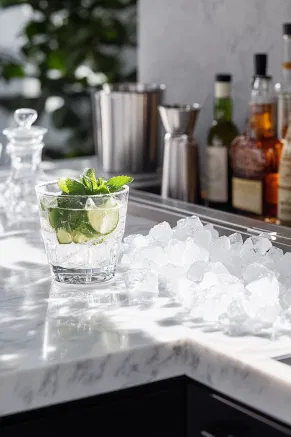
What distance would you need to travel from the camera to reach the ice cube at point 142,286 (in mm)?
1229

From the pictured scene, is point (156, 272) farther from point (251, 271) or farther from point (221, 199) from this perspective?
point (221, 199)

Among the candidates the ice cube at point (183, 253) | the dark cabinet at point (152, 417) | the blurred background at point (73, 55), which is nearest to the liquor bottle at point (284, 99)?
the ice cube at point (183, 253)

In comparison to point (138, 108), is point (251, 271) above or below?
below

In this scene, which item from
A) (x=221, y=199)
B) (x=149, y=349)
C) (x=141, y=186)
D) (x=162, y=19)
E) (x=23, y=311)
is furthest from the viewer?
(x=162, y=19)

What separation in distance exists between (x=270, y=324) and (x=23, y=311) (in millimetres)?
306

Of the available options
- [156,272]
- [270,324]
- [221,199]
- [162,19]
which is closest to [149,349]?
[270,324]

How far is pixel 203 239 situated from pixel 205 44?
40.9 inches

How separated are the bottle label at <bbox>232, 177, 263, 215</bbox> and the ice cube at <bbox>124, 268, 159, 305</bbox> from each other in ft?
2.23

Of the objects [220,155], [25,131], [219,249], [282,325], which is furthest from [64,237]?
[220,155]

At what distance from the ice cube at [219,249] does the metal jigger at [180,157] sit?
707 mm

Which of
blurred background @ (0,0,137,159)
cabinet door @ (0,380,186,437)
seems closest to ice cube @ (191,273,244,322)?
cabinet door @ (0,380,186,437)

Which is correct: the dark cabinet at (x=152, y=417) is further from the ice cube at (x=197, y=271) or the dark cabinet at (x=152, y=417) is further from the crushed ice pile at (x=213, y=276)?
the ice cube at (x=197, y=271)

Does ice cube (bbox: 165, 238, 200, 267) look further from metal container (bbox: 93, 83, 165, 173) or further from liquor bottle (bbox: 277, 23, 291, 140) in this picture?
metal container (bbox: 93, 83, 165, 173)

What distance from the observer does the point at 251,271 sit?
1.22 metres
